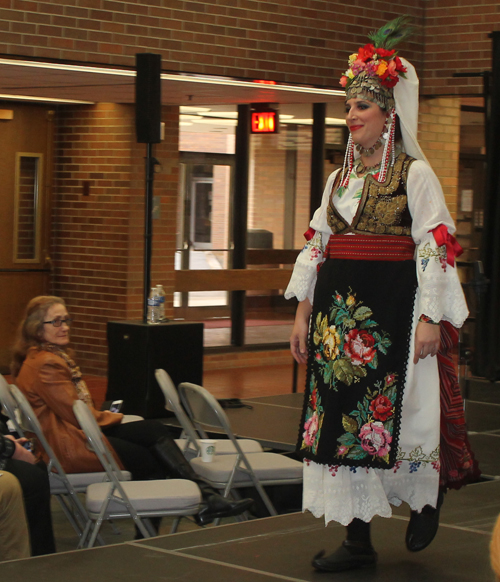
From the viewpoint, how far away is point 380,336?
2789 millimetres

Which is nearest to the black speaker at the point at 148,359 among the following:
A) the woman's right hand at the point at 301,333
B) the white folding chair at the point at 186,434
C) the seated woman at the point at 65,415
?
the white folding chair at the point at 186,434

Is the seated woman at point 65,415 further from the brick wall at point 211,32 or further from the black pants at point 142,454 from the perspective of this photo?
the brick wall at point 211,32

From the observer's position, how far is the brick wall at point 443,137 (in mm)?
8602

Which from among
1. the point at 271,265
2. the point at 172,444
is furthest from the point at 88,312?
the point at 172,444

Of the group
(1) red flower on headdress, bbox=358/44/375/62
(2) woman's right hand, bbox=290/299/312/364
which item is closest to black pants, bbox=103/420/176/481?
(2) woman's right hand, bbox=290/299/312/364

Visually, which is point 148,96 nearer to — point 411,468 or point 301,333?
point 301,333

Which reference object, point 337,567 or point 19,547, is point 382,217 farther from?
point 19,547

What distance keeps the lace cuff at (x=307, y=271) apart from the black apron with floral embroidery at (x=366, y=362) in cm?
15

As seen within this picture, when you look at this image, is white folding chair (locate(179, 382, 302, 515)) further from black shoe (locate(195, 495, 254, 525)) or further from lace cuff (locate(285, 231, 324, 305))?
lace cuff (locate(285, 231, 324, 305))

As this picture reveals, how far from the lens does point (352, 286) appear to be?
280 cm

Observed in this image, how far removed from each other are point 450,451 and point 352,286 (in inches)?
22.9

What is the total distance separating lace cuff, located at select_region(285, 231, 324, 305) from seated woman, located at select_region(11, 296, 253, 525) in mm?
1104

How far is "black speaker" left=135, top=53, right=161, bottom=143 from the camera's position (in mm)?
5668

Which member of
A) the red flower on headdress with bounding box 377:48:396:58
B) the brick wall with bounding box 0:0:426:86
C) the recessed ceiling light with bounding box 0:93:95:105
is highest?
the brick wall with bounding box 0:0:426:86
